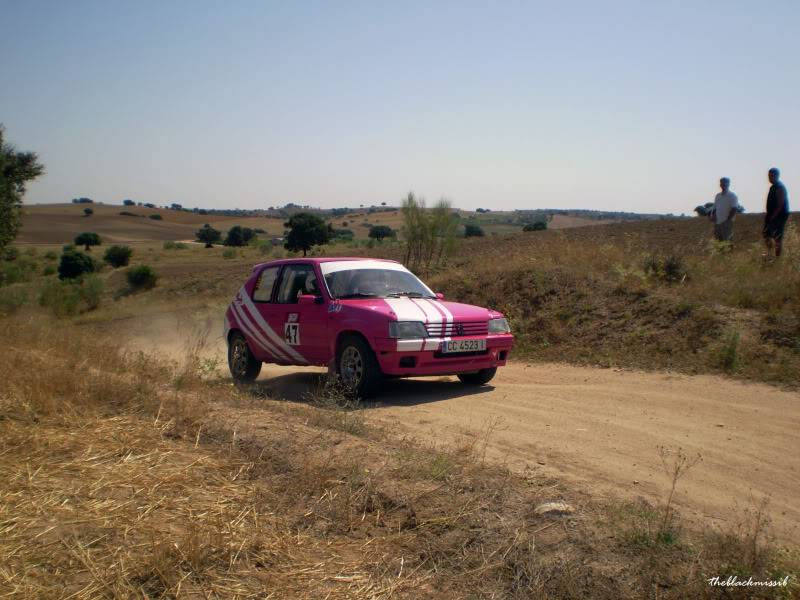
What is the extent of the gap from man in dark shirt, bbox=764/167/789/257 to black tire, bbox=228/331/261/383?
29.4ft

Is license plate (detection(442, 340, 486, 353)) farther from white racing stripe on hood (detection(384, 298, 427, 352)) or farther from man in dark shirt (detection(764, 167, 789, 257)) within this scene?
man in dark shirt (detection(764, 167, 789, 257))

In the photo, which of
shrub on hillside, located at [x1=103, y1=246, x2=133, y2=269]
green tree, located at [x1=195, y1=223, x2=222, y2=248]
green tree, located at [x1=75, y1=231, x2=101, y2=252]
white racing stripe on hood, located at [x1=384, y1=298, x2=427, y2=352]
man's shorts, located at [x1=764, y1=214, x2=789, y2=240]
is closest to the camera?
white racing stripe on hood, located at [x1=384, y1=298, x2=427, y2=352]

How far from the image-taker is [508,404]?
8289 millimetres

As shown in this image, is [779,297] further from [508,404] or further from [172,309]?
[172,309]

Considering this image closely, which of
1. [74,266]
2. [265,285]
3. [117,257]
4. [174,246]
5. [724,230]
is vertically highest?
[724,230]

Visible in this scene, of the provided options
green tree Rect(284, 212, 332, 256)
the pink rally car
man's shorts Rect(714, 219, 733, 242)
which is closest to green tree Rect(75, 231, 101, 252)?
green tree Rect(284, 212, 332, 256)

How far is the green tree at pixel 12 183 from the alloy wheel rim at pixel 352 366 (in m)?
17.8

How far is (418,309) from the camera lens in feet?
29.3

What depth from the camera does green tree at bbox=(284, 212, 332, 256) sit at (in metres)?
40.1

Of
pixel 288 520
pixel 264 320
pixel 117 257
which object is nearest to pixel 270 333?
pixel 264 320

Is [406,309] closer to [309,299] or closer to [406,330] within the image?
[406,330]

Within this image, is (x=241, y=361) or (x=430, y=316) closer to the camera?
(x=430, y=316)

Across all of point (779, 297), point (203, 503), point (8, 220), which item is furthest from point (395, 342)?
point (8, 220)

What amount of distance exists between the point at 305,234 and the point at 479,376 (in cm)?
3137
